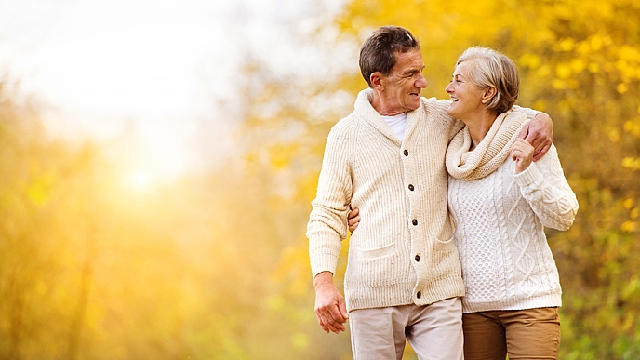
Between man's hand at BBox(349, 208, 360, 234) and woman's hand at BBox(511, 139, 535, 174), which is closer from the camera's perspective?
woman's hand at BBox(511, 139, 535, 174)

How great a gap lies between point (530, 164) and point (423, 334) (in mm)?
686

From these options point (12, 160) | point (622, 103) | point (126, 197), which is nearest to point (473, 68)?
point (622, 103)

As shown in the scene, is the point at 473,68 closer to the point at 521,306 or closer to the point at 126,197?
the point at 521,306

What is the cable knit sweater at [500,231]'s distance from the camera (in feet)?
8.27

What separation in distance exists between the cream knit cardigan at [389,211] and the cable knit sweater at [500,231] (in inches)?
2.8

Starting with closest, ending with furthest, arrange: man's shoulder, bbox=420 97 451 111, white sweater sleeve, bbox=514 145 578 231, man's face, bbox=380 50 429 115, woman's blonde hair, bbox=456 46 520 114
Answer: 1. white sweater sleeve, bbox=514 145 578 231
2. woman's blonde hair, bbox=456 46 520 114
3. man's face, bbox=380 50 429 115
4. man's shoulder, bbox=420 97 451 111

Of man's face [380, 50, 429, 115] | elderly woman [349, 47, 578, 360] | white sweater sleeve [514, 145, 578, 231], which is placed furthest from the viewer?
man's face [380, 50, 429, 115]

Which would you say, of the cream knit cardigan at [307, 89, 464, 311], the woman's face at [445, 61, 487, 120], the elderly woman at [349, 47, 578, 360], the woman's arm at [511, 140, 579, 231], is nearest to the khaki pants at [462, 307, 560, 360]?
the elderly woman at [349, 47, 578, 360]

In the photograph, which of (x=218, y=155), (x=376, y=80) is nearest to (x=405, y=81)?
(x=376, y=80)

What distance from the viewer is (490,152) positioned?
255cm

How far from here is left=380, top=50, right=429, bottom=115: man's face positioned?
2.68 meters

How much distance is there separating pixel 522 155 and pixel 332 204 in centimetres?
69

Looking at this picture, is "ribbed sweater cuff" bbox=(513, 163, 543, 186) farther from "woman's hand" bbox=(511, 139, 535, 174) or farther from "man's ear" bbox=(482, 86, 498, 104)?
"man's ear" bbox=(482, 86, 498, 104)

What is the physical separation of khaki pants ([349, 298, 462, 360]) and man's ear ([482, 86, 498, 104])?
70 cm
